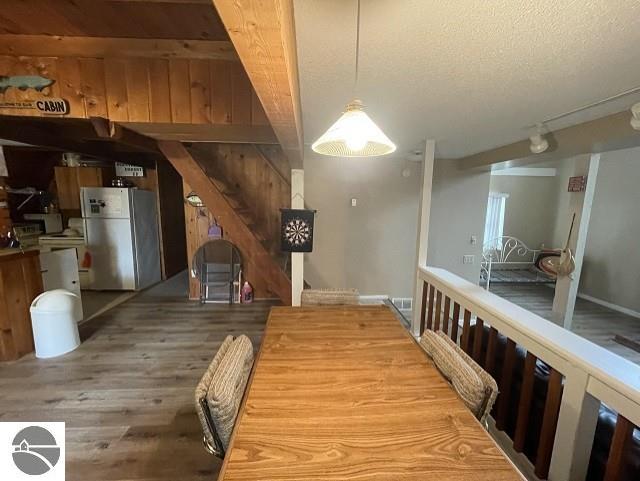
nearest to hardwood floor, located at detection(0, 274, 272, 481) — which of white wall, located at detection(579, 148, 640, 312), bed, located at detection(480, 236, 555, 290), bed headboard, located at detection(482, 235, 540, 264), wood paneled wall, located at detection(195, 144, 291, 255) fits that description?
wood paneled wall, located at detection(195, 144, 291, 255)

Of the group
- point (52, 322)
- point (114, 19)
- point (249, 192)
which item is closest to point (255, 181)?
point (249, 192)

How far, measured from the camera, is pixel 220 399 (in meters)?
0.92

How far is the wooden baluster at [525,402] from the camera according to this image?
4.85 feet

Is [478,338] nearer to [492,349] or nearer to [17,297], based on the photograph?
[492,349]

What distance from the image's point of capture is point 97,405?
2.02 metres

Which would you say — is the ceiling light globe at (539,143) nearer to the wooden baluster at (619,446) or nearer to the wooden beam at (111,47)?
the wooden baluster at (619,446)

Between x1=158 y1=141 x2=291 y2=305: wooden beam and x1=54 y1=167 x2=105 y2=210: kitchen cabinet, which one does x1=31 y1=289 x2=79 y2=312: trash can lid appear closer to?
x1=158 y1=141 x2=291 y2=305: wooden beam

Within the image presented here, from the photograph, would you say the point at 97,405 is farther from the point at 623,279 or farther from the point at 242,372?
the point at 623,279

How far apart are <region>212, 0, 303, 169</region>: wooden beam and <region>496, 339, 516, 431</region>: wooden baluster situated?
6.04 feet

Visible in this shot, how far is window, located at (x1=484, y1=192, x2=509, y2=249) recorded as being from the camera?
635 centimetres

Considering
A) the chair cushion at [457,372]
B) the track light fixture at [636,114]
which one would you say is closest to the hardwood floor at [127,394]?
the chair cushion at [457,372]

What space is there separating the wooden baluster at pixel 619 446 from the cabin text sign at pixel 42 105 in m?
3.58

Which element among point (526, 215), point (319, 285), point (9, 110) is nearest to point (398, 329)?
point (319, 285)

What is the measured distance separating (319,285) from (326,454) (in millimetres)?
3256
